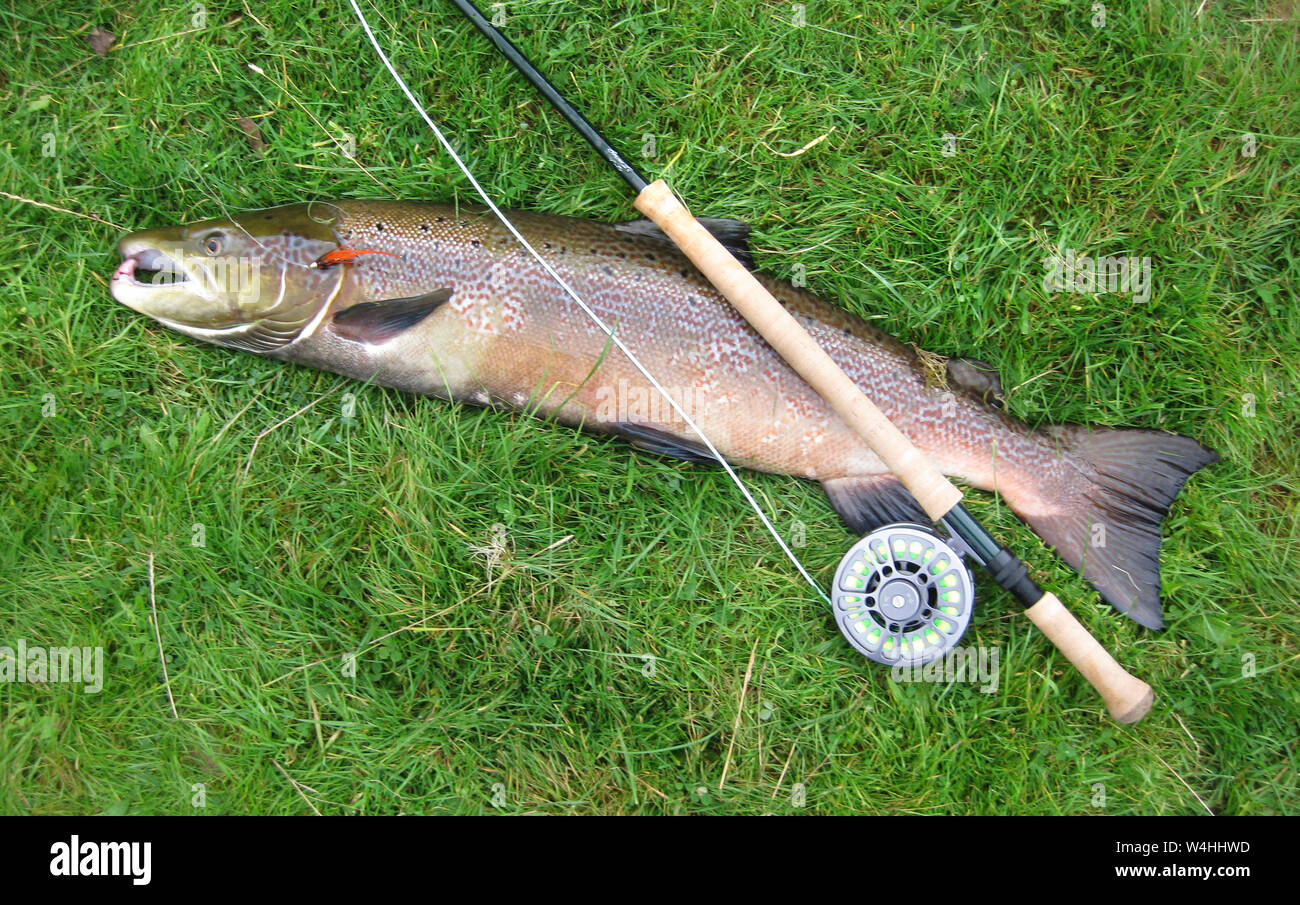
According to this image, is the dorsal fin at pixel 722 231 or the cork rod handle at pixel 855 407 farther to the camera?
the dorsal fin at pixel 722 231

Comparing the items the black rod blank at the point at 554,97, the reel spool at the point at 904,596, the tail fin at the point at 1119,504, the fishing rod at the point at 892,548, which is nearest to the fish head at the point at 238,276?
the black rod blank at the point at 554,97

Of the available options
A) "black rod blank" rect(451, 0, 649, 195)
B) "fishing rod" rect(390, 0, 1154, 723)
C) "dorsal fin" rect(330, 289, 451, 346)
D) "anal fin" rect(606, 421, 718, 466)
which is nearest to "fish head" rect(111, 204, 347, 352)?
"dorsal fin" rect(330, 289, 451, 346)

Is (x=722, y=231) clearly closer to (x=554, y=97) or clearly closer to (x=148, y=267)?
(x=554, y=97)

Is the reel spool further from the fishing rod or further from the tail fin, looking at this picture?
the tail fin

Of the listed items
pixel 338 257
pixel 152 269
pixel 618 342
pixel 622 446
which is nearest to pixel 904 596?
pixel 622 446

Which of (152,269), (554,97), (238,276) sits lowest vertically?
(238,276)

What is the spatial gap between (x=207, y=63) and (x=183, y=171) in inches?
19.2

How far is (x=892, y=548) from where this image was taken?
114 inches

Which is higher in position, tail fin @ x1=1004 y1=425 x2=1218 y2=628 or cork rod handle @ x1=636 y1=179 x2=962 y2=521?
cork rod handle @ x1=636 y1=179 x2=962 y2=521

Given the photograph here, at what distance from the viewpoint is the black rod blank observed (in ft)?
9.49

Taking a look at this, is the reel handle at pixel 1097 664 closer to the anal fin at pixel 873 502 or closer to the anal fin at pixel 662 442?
the anal fin at pixel 873 502

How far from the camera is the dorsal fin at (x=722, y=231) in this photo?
9.91 feet

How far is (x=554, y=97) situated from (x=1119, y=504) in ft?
9.20

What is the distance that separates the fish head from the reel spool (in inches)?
92.6
